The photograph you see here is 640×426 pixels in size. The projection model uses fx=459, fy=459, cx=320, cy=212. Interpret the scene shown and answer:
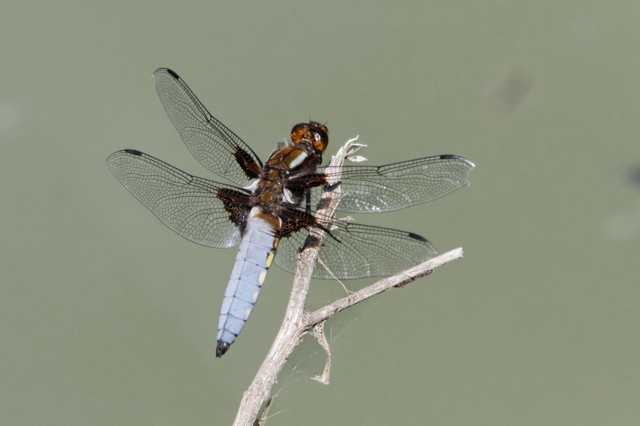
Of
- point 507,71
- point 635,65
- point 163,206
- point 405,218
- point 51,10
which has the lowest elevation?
point 163,206

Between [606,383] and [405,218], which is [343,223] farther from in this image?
[606,383]

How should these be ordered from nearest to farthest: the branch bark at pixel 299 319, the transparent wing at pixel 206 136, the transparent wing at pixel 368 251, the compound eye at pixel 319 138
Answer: the branch bark at pixel 299 319 < the transparent wing at pixel 368 251 < the transparent wing at pixel 206 136 < the compound eye at pixel 319 138

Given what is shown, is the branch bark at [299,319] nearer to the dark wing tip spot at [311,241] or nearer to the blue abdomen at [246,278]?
the dark wing tip spot at [311,241]

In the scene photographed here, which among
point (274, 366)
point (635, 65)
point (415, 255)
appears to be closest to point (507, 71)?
point (635, 65)

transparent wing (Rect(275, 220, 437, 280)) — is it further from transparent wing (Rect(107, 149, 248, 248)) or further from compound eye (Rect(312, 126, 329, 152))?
compound eye (Rect(312, 126, 329, 152))

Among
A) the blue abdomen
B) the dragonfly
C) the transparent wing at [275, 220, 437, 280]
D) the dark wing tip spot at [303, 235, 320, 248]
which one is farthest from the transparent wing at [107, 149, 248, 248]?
the transparent wing at [275, 220, 437, 280]

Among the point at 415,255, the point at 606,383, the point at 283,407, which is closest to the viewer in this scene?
the point at 415,255

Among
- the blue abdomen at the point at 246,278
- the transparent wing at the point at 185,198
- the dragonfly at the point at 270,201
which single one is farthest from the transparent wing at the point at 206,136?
the blue abdomen at the point at 246,278
